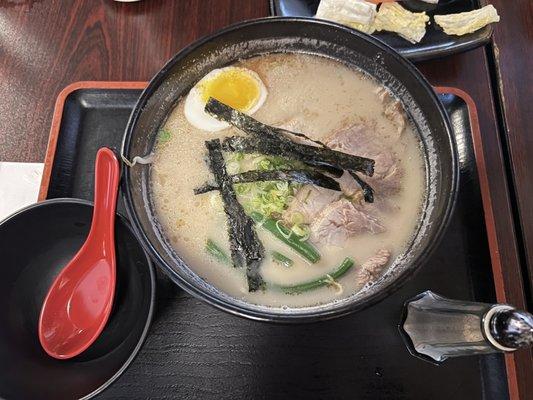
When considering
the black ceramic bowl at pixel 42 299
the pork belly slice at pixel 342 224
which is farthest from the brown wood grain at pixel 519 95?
the black ceramic bowl at pixel 42 299

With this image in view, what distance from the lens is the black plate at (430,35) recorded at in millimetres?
1821

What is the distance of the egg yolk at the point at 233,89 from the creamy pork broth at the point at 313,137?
0.04 meters

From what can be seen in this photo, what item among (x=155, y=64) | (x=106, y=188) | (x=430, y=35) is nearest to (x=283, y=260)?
(x=106, y=188)

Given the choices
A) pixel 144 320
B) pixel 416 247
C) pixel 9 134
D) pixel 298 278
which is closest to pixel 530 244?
pixel 416 247

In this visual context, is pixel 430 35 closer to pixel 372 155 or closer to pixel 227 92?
pixel 372 155

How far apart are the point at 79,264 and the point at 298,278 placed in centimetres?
69

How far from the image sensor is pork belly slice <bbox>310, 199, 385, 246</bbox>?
1468mm

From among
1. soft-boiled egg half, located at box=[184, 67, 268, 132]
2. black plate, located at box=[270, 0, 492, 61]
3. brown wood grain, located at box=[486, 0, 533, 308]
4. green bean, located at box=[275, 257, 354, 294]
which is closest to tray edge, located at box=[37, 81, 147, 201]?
soft-boiled egg half, located at box=[184, 67, 268, 132]

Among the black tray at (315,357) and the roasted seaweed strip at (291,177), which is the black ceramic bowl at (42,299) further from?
the roasted seaweed strip at (291,177)

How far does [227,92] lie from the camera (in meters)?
1.63

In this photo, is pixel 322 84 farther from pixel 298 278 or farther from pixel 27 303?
pixel 27 303

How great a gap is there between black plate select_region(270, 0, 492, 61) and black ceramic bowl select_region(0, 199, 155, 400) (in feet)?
3.63

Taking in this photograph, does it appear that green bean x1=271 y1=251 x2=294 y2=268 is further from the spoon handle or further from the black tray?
the spoon handle

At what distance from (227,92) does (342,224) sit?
0.59 metres
